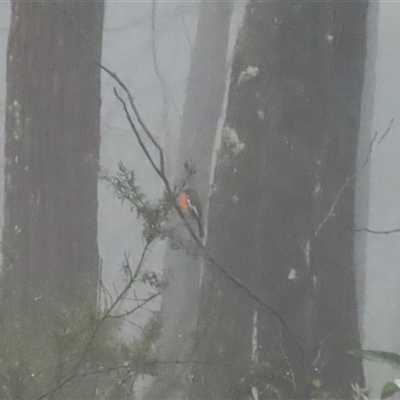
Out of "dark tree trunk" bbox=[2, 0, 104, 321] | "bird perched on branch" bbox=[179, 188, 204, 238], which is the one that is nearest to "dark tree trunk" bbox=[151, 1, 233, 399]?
"bird perched on branch" bbox=[179, 188, 204, 238]

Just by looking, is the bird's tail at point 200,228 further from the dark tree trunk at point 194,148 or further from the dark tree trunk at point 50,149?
the dark tree trunk at point 50,149

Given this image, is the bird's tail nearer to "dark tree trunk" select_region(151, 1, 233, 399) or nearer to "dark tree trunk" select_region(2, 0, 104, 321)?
"dark tree trunk" select_region(151, 1, 233, 399)

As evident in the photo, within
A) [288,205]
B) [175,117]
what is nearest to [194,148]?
[175,117]

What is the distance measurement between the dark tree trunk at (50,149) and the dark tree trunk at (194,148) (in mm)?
152

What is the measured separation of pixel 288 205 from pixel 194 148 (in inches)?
7.8

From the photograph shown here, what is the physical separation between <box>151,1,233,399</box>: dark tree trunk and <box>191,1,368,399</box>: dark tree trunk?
0.08ft

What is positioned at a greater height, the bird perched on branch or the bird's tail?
the bird perched on branch

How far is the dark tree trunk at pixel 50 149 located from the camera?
1.38 metres

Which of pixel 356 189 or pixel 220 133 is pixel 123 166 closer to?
pixel 220 133

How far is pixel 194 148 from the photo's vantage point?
1.38 meters

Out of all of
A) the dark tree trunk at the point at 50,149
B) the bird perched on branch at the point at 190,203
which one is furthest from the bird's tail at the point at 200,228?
the dark tree trunk at the point at 50,149

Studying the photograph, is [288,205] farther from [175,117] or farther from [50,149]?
[50,149]

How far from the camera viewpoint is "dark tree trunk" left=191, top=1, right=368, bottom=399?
1.39 metres

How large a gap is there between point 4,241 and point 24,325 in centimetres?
15
